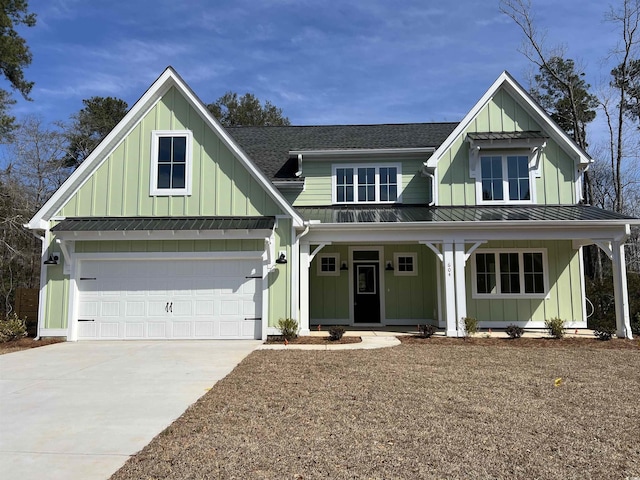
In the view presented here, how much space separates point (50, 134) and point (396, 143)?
22745 millimetres

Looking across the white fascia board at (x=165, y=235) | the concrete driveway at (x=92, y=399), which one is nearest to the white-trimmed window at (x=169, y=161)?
the white fascia board at (x=165, y=235)

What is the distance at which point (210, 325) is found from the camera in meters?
11.8

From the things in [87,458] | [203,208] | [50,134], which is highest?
[50,134]

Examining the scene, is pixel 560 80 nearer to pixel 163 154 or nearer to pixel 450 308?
pixel 450 308

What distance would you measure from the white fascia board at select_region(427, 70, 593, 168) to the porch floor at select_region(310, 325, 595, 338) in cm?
508

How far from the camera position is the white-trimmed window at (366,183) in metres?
14.9

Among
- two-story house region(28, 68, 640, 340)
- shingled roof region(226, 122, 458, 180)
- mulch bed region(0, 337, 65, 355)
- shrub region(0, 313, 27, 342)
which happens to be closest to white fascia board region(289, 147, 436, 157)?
shingled roof region(226, 122, 458, 180)

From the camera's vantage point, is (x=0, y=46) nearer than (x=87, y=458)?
No

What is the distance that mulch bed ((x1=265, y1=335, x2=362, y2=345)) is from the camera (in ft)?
36.5

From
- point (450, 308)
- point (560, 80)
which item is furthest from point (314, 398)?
point (560, 80)

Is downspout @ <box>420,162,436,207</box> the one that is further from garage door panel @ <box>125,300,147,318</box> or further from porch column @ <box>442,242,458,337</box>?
garage door panel @ <box>125,300,147,318</box>

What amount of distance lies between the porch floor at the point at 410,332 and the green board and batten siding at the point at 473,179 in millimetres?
3926

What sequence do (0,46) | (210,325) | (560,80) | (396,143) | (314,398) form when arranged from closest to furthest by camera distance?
(314,398) < (210,325) < (396,143) < (0,46) < (560,80)

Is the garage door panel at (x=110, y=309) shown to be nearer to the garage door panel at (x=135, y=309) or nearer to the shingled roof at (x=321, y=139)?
the garage door panel at (x=135, y=309)
